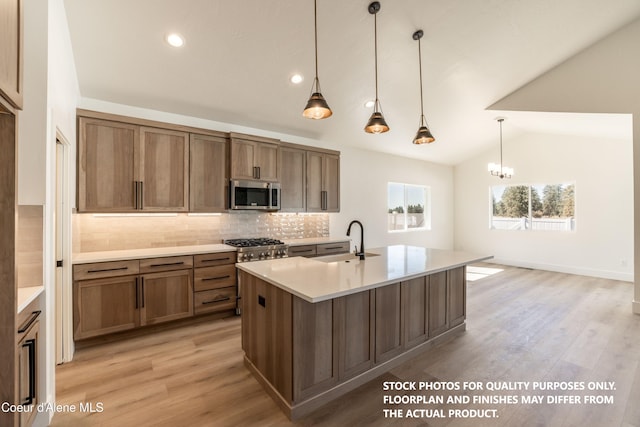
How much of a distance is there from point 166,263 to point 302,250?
1.81 metres

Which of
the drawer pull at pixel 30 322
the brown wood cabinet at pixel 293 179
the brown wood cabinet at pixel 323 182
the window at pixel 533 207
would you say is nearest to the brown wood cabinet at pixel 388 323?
the drawer pull at pixel 30 322

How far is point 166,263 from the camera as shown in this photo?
3145mm

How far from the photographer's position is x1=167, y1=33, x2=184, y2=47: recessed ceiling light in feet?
8.43

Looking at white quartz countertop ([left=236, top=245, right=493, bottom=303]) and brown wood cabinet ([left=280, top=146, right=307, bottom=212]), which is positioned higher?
brown wood cabinet ([left=280, top=146, right=307, bottom=212])

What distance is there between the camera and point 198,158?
11.8ft

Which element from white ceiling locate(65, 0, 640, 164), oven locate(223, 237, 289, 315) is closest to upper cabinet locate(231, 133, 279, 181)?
white ceiling locate(65, 0, 640, 164)

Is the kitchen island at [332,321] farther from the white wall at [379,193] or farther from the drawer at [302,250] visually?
the white wall at [379,193]

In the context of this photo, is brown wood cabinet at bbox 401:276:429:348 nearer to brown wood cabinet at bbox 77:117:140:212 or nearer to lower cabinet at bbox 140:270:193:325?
lower cabinet at bbox 140:270:193:325

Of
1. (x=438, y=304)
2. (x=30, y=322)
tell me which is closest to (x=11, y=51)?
A: (x=30, y=322)

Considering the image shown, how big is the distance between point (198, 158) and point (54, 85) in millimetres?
1659

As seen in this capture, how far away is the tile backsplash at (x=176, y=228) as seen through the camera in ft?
10.5

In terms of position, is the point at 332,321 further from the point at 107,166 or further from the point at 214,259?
the point at 107,166

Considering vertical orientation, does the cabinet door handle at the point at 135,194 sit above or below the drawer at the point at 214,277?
above

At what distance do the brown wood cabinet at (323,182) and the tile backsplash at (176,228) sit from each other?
1.19 feet
